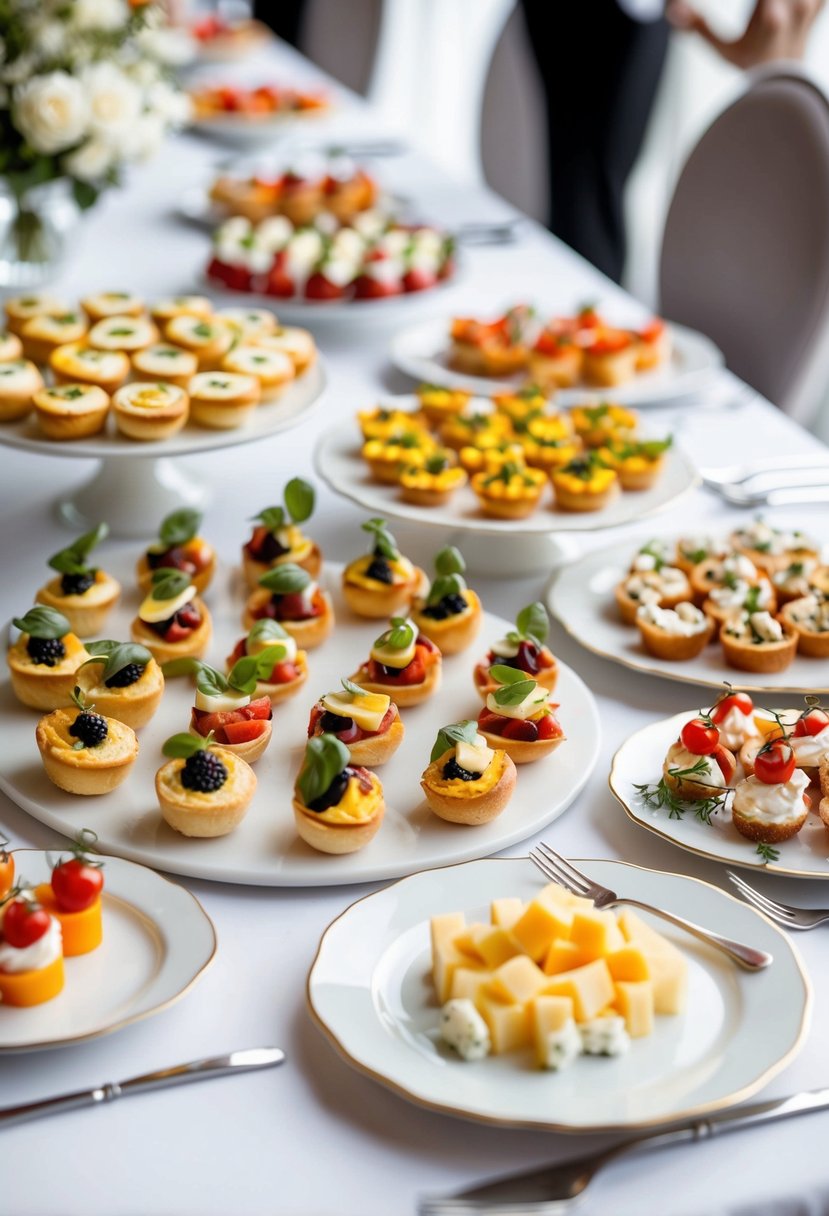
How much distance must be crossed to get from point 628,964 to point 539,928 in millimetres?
82

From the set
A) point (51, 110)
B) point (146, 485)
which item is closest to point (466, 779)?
point (146, 485)

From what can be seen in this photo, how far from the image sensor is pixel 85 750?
144 cm

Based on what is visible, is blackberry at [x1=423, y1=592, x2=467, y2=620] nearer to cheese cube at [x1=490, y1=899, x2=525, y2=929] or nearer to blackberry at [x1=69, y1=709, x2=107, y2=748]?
blackberry at [x1=69, y1=709, x2=107, y2=748]

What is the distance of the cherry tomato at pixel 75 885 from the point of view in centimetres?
121

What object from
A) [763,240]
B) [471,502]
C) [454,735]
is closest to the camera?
[454,735]

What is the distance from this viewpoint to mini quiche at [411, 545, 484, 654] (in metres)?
1.72

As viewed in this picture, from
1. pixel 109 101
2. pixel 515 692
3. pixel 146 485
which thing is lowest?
pixel 146 485

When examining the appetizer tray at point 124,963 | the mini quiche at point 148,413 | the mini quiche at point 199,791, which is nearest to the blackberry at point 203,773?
the mini quiche at point 199,791

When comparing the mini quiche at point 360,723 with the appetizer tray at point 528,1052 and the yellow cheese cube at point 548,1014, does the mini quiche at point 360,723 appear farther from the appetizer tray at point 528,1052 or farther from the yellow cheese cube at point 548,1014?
the yellow cheese cube at point 548,1014

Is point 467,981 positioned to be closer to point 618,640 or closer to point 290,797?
point 290,797

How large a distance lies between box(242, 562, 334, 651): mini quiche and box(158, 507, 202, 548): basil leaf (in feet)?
0.44

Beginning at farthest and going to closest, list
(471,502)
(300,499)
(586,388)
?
(586,388) → (471,502) → (300,499)

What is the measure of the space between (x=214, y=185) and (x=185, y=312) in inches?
48.9

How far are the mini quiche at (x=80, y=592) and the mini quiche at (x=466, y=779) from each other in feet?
1.81
